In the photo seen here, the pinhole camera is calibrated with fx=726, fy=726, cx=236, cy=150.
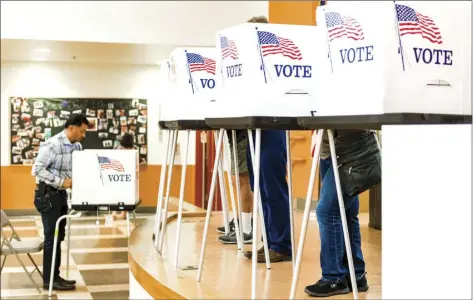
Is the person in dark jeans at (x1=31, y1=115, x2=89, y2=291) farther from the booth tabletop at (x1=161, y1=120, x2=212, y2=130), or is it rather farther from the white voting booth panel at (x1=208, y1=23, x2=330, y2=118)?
the white voting booth panel at (x1=208, y1=23, x2=330, y2=118)

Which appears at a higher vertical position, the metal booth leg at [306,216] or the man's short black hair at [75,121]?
the man's short black hair at [75,121]

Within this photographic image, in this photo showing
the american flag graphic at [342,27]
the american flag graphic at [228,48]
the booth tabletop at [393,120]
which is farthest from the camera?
the american flag graphic at [228,48]

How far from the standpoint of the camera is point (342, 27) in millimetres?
2641

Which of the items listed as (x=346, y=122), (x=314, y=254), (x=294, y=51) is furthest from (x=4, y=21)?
(x=346, y=122)

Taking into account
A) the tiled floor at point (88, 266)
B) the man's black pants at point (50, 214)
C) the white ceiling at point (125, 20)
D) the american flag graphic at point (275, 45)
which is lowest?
the tiled floor at point (88, 266)

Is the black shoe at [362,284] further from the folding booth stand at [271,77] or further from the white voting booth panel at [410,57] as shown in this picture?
the white voting booth panel at [410,57]

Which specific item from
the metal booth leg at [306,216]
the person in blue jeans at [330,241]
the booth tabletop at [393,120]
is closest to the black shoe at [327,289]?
the person in blue jeans at [330,241]

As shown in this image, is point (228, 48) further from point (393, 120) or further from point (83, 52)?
point (83, 52)

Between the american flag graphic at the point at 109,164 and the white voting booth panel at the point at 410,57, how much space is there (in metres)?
4.39

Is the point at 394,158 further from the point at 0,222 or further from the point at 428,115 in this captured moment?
the point at 0,222

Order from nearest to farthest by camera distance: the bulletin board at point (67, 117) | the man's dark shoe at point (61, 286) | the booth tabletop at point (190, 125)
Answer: the booth tabletop at point (190, 125), the man's dark shoe at point (61, 286), the bulletin board at point (67, 117)

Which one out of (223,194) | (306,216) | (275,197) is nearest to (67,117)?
(223,194)

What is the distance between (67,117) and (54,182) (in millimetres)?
6642

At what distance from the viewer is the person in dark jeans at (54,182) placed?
6.59 meters
